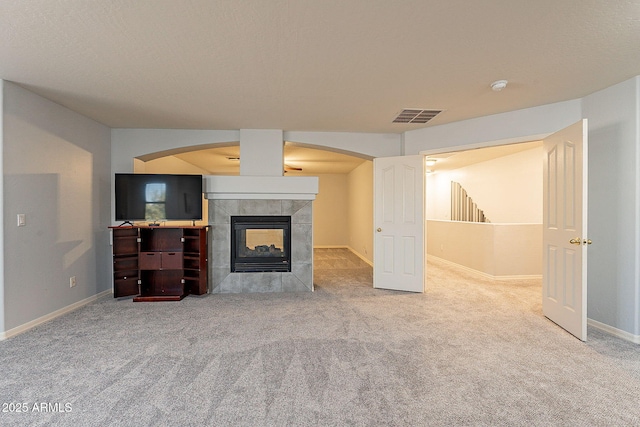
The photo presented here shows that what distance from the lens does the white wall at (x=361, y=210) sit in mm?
7401

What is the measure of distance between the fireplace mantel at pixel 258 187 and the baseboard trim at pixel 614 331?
369 cm

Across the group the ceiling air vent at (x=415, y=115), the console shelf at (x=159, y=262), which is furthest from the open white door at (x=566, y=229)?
the console shelf at (x=159, y=262)

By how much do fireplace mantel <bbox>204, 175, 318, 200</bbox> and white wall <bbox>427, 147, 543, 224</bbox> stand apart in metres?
4.30

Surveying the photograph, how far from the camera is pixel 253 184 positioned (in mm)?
4828

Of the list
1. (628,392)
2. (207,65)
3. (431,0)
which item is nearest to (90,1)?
(207,65)

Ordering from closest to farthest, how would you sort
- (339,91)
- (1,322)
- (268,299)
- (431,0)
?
1. (431,0)
2. (1,322)
3. (339,91)
4. (268,299)

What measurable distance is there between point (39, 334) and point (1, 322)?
32cm

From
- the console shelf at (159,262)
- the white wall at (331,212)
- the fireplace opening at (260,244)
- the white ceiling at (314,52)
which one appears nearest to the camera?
the white ceiling at (314,52)

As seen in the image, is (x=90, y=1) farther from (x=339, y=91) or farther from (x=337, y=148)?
(x=337, y=148)

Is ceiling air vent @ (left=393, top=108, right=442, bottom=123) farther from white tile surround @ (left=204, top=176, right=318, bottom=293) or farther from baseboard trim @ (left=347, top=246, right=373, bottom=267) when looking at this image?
baseboard trim @ (left=347, top=246, right=373, bottom=267)

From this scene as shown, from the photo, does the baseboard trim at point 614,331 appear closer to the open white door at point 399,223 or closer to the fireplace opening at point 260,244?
the open white door at point 399,223

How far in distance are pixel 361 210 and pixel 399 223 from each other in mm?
3452

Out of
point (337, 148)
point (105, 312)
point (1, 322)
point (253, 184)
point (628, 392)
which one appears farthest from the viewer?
point (337, 148)

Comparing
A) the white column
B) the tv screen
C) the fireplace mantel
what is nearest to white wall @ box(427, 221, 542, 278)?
the fireplace mantel
